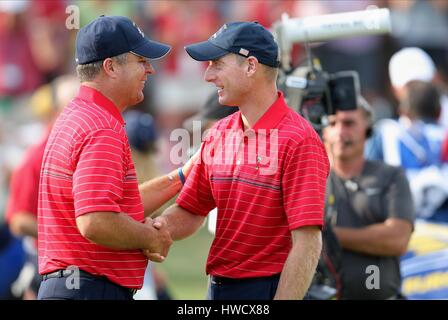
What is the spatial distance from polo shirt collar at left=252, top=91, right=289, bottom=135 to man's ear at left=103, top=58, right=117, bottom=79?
27.9 inches

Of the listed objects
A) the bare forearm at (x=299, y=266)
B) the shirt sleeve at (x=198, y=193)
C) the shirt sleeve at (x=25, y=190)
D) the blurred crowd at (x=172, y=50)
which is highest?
the blurred crowd at (x=172, y=50)

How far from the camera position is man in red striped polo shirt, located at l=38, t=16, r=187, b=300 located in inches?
187

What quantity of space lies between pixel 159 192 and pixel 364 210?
67.6 inches

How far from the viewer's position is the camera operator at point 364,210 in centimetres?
A: 662

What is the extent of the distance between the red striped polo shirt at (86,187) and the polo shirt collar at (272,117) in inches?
25.1

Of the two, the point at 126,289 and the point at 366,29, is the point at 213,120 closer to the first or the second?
the point at 366,29

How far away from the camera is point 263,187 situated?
16.3 feet

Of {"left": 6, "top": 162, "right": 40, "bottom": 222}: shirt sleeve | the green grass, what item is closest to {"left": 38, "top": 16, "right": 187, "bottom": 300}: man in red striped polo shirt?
{"left": 6, "top": 162, "right": 40, "bottom": 222}: shirt sleeve

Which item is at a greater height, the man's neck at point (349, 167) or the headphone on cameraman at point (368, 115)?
the headphone on cameraman at point (368, 115)

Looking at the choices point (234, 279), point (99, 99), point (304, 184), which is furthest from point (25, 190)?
point (304, 184)

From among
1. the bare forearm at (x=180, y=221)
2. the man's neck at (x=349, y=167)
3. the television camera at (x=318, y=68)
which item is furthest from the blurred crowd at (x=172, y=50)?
the bare forearm at (x=180, y=221)

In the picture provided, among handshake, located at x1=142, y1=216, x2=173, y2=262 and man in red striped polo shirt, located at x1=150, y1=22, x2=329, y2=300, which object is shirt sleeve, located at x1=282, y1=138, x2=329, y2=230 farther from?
handshake, located at x1=142, y1=216, x2=173, y2=262

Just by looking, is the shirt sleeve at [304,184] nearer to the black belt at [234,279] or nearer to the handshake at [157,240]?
the black belt at [234,279]
